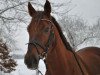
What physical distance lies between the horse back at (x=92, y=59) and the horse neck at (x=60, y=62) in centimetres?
84

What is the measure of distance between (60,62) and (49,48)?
1.60ft

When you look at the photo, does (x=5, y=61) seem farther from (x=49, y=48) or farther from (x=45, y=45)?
(x=45, y=45)

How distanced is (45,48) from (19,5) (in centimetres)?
731

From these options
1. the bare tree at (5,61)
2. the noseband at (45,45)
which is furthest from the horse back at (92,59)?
the bare tree at (5,61)

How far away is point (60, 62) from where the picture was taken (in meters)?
5.40

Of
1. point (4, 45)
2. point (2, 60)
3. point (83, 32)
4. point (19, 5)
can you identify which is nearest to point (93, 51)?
point (19, 5)

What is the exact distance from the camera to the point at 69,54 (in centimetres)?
566

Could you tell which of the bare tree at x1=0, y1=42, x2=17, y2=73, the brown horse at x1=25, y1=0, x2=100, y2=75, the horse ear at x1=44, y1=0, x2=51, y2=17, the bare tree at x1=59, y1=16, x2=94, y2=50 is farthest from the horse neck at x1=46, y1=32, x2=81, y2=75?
the bare tree at x1=59, y1=16, x2=94, y2=50

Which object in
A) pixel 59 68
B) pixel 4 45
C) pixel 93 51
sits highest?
pixel 59 68

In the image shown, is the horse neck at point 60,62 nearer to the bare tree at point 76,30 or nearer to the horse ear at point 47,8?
the horse ear at point 47,8

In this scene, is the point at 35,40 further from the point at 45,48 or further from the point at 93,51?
the point at 93,51

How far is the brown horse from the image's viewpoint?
4692mm

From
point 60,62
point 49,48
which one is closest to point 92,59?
point 60,62

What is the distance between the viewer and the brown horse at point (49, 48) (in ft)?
15.4
